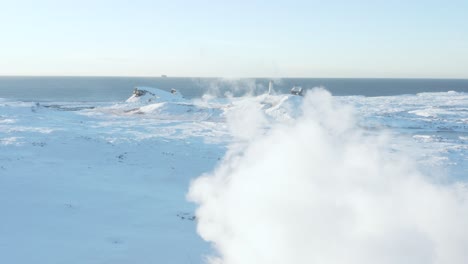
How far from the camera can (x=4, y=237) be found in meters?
14.2

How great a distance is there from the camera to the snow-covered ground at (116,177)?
45.2ft

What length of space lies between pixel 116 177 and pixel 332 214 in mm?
17459

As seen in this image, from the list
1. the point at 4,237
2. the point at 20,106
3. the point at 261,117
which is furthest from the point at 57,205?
the point at 20,106

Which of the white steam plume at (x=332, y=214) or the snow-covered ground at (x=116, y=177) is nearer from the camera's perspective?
the white steam plume at (x=332, y=214)

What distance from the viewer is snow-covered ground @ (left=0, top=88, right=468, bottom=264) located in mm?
13781

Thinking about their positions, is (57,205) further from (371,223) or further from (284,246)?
Result: (371,223)

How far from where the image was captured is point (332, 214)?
28.8 feet

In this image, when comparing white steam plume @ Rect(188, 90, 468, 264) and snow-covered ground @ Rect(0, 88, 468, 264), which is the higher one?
white steam plume @ Rect(188, 90, 468, 264)

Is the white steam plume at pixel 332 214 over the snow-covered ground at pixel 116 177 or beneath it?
over

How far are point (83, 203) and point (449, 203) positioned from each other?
14814 millimetres

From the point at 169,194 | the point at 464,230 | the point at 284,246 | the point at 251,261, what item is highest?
the point at 464,230

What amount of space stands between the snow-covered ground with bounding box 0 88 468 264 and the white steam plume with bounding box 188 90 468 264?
3585 mm

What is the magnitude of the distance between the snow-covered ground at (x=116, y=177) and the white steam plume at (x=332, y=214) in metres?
3.58

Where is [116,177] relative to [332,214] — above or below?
below
